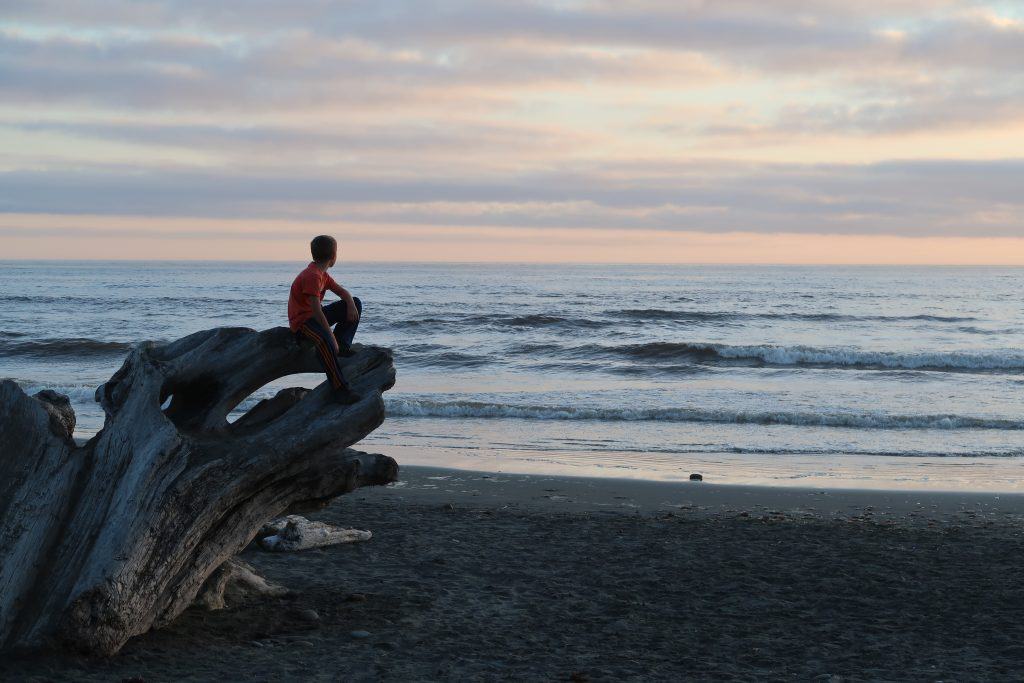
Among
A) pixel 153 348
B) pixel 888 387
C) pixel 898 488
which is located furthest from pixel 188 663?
pixel 888 387

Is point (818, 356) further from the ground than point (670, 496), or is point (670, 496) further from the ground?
point (818, 356)

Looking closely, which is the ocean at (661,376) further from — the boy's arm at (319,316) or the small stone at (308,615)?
the boy's arm at (319,316)

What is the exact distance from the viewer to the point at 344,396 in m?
6.16

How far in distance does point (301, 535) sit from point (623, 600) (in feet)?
9.38

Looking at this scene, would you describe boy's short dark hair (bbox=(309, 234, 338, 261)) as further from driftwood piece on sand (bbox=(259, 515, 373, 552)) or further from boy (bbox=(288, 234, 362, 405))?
driftwood piece on sand (bbox=(259, 515, 373, 552))

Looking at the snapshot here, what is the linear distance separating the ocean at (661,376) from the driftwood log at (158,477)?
6.96 metres

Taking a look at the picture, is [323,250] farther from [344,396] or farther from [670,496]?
[670,496]

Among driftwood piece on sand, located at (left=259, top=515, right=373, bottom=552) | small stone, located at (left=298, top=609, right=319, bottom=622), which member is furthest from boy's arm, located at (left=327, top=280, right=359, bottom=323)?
driftwood piece on sand, located at (left=259, top=515, right=373, bottom=552)

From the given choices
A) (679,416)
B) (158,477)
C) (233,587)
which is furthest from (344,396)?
(679,416)

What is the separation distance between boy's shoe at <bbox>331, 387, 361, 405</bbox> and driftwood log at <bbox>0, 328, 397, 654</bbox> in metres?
0.05

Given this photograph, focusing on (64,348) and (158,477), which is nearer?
(158,477)

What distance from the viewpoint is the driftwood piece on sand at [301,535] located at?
824 cm

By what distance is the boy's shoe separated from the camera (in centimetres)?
615

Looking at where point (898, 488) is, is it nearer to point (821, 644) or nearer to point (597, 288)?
point (821, 644)
